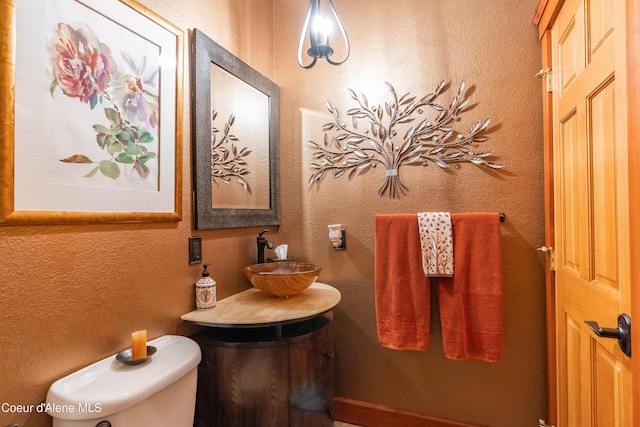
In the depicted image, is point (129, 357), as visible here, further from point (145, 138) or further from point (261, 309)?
point (145, 138)

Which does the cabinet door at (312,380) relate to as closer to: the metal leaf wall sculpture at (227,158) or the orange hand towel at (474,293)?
the orange hand towel at (474,293)

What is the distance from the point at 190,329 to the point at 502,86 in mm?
1957

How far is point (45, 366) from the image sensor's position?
0.97 meters

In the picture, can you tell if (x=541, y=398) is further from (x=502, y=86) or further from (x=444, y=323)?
(x=502, y=86)

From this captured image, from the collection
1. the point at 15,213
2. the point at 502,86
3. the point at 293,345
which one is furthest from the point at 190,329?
the point at 502,86

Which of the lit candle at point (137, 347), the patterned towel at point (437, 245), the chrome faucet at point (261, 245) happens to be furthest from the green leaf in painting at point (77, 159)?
the patterned towel at point (437, 245)

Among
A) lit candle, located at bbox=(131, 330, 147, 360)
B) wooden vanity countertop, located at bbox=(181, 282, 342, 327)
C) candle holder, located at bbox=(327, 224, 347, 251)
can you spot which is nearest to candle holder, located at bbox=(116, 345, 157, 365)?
lit candle, located at bbox=(131, 330, 147, 360)

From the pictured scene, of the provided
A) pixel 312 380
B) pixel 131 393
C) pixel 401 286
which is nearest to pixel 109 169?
pixel 131 393

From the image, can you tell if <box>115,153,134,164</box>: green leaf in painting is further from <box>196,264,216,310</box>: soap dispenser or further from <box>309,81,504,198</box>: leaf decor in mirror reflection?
<box>309,81,504,198</box>: leaf decor in mirror reflection

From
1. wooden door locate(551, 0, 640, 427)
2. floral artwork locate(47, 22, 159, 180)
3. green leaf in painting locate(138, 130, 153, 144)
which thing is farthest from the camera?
green leaf in painting locate(138, 130, 153, 144)

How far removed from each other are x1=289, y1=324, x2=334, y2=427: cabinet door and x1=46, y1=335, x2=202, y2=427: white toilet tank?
40 cm

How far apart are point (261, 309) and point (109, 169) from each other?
2.68ft

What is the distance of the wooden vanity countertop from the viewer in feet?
4.39

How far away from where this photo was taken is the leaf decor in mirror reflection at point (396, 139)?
1.79 m
